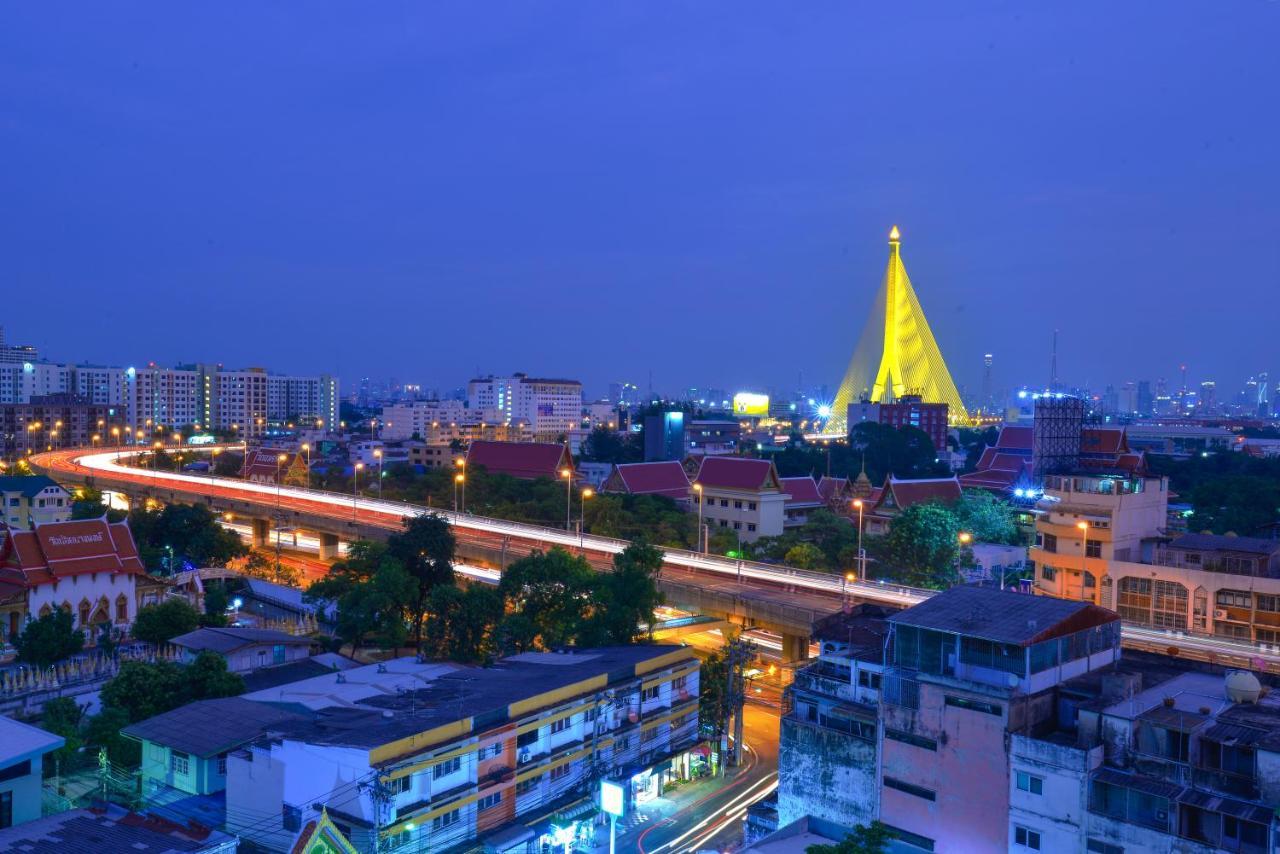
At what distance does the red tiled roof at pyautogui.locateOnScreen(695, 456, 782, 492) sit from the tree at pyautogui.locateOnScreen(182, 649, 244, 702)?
21.6 meters

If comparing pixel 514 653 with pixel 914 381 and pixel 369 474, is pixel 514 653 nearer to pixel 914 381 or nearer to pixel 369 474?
pixel 369 474

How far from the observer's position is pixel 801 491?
38.7 meters

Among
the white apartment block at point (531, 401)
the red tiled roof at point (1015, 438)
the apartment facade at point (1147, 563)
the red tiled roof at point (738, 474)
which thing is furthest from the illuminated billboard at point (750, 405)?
the apartment facade at point (1147, 563)

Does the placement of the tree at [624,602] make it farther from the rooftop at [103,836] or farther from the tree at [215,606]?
the rooftop at [103,836]

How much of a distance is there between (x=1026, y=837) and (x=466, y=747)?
21.6ft

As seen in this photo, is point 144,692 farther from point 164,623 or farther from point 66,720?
point 164,623

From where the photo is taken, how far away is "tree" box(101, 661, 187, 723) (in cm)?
1532

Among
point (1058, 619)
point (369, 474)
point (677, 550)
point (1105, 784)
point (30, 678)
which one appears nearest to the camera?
point (1105, 784)

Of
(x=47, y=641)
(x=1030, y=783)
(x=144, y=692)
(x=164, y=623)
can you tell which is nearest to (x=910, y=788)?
(x=1030, y=783)

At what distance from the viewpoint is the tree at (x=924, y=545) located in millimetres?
26062

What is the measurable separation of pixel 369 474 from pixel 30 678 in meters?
31.6

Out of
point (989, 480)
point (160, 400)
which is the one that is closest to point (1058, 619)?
point (989, 480)

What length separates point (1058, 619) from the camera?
12.6 metres

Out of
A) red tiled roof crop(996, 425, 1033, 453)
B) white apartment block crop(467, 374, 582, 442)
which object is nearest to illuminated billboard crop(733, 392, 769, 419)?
white apartment block crop(467, 374, 582, 442)
